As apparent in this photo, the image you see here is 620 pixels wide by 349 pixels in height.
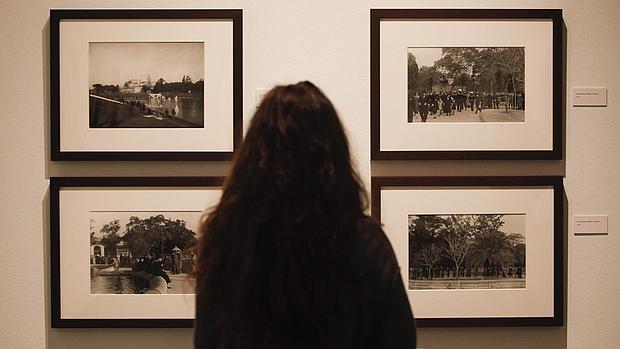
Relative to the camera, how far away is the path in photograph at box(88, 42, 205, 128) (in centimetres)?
297

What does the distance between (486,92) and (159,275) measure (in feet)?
4.64

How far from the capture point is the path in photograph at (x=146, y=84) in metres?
2.97

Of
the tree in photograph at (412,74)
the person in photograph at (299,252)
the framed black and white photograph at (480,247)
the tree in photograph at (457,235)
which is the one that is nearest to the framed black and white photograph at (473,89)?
the tree in photograph at (412,74)

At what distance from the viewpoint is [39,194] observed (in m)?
3.03

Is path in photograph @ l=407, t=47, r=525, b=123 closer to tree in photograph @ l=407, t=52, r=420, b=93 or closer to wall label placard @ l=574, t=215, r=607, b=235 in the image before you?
tree in photograph @ l=407, t=52, r=420, b=93

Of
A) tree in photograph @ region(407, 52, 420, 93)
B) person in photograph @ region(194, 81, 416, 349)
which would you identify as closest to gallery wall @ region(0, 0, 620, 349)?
tree in photograph @ region(407, 52, 420, 93)

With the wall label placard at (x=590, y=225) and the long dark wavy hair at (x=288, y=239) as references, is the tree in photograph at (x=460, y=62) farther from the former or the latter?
the long dark wavy hair at (x=288, y=239)

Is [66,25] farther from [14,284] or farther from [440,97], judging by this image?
[440,97]

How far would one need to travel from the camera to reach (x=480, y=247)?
3.01 metres

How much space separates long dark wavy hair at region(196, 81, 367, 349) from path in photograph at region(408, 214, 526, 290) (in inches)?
57.1

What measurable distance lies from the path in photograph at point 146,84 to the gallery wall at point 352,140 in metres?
0.16

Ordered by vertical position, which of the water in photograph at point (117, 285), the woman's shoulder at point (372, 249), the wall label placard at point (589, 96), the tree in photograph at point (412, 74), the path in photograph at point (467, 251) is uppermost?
the tree in photograph at point (412, 74)

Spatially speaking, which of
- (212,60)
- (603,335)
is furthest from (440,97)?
(603,335)

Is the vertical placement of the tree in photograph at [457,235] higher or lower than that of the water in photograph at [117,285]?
higher
